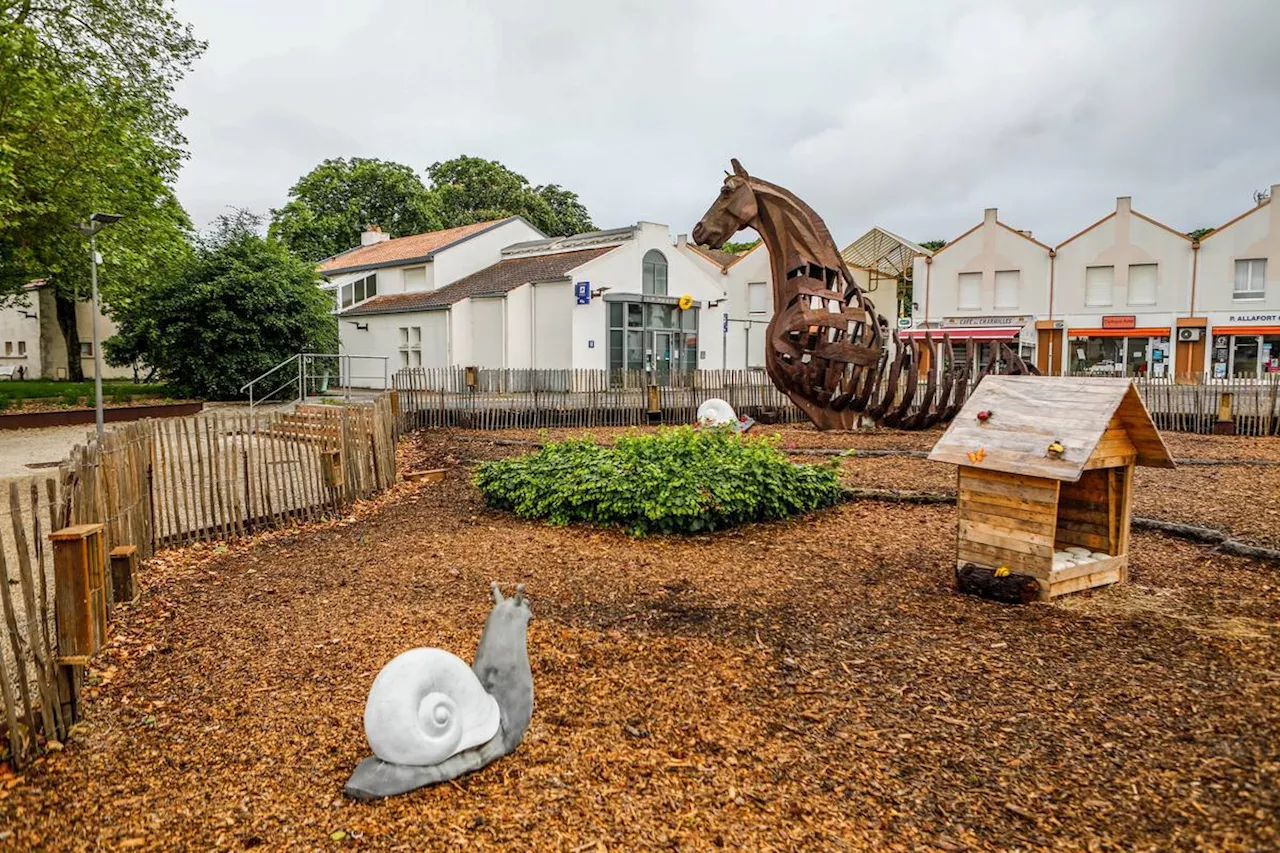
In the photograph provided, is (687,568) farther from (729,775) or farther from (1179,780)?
(1179,780)

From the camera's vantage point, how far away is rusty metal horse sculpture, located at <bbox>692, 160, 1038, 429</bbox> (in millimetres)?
13816

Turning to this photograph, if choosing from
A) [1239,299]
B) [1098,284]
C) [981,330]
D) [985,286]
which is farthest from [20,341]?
[1239,299]

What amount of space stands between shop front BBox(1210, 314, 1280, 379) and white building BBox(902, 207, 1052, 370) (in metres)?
6.84

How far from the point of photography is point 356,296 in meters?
35.4

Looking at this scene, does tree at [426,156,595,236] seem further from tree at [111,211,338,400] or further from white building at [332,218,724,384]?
tree at [111,211,338,400]

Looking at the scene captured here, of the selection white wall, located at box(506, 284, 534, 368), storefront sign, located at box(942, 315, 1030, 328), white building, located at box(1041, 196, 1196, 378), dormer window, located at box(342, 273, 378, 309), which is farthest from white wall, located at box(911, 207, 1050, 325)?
dormer window, located at box(342, 273, 378, 309)

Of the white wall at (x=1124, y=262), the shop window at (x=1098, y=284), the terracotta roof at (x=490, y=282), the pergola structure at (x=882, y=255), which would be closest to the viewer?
the terracotta roof at (x=490, y=282)

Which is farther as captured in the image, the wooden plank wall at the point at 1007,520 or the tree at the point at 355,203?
the tree at the point at 355,203

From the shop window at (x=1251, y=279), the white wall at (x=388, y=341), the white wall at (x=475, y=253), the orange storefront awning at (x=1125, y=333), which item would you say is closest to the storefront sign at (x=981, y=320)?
the orange storefront awning at (x=1125, y=333)

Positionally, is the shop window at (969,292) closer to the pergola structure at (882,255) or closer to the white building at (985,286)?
the white building at (985,286)

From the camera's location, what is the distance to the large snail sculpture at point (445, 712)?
3182 millimetres

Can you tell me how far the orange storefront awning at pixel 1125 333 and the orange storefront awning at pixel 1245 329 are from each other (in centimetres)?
171

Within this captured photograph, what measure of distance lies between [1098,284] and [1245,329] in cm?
580

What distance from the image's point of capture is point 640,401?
18953 mm
